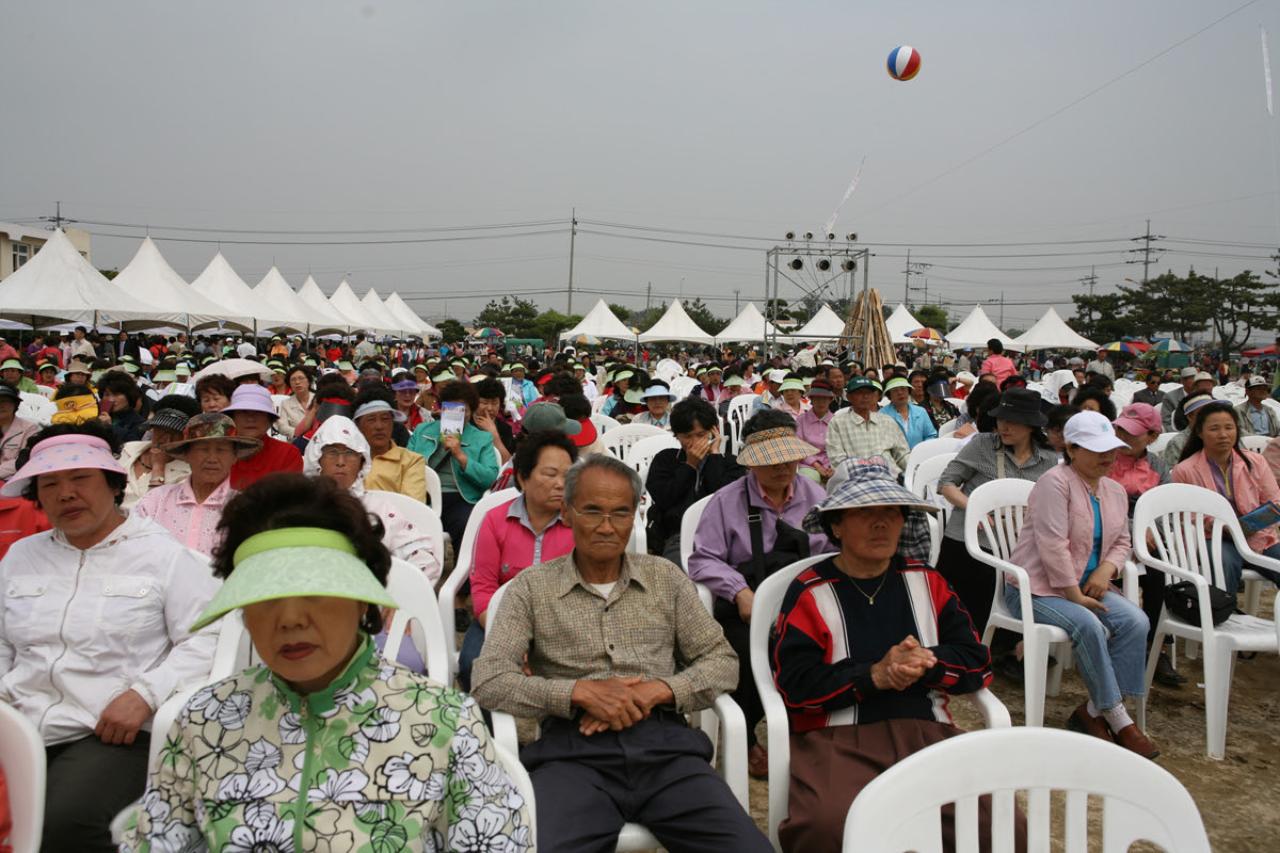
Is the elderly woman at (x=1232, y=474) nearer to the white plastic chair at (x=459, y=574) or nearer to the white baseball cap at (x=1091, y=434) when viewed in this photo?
the white baseball cap at (x=1091, y=434)

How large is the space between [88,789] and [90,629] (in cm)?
46

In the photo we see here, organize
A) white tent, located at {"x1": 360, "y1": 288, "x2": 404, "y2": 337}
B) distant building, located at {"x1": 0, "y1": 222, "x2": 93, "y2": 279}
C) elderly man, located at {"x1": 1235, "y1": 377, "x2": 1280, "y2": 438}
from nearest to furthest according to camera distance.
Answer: elderly man, located at {"x1": 1235, "y1": 377, "x2": 1280, "y2": 438} → white tent, located at {"x1": 360, "y1": 288, "x2": 404, "y2": 337} → distant building, located at {"x1": 0, "y1": 222, "x2": 93, "y2": 279}

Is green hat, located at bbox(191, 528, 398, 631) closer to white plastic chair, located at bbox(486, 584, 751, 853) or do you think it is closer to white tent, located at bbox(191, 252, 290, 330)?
white plastic chair, located at bbox(486, 584, 751, 853)

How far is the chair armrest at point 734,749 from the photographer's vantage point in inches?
92.4

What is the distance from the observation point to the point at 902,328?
1182 inches

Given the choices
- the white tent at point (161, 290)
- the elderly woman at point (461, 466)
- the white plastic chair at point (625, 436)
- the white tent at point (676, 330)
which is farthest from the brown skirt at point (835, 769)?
the white tent at point (676, 330)

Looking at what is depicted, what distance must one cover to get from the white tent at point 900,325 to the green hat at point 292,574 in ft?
96.6

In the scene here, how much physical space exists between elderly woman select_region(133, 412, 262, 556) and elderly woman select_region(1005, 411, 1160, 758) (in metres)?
3.71

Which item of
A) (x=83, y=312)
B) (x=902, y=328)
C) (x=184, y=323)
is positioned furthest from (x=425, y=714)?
(x=902, y=328)

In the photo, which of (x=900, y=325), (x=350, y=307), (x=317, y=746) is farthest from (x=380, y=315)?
(x=317, y=746)

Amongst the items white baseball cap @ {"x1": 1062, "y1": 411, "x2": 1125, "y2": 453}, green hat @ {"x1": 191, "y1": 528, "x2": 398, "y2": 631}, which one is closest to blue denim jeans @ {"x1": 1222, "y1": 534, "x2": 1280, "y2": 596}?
white baseball cap @ {"x1": 1062, "y1": 411, "x2": 1125, "y2": 453}

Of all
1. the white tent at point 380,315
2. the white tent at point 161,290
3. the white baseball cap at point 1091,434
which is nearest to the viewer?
the white baseball cap at point 1091,434

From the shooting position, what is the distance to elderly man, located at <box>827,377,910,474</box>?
6188 mm

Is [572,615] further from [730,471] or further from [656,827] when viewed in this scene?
[730,471]
